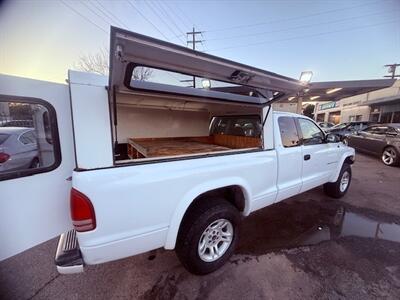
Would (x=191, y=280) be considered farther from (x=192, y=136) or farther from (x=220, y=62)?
(x=192, y=136)

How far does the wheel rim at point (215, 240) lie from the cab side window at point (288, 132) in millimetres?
1514

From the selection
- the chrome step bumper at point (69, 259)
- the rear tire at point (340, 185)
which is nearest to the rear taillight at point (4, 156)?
the chrome step bumper at point (69, 259)

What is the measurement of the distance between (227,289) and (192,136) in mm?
2940

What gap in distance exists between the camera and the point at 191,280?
2320 millimetres

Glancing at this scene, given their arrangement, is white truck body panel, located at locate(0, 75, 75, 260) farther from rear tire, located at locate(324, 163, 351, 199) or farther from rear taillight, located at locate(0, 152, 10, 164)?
rear tire, located at locate(324, 163, 351, 199)

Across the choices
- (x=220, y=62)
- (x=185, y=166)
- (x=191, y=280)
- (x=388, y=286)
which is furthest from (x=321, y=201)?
(x=220, y=62)

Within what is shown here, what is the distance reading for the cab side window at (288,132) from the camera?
3.16 meters

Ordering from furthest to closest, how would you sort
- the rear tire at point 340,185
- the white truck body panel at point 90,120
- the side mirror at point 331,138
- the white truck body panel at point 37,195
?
the rear tire at point 340,185
the side mirror at point 331,138
the white truck body panel at point 37,195
the white truck body panel at point 90,120

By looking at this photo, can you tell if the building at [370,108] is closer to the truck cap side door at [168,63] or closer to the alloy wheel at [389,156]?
the alloy wheel at [389,156]

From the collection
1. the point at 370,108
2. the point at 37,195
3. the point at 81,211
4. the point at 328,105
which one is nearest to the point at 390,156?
the point at 81,211

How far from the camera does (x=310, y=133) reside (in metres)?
3.73

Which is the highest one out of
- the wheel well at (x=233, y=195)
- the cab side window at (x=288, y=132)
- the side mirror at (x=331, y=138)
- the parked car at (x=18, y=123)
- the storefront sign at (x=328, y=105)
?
the storefront sign at (x=328, y=105)

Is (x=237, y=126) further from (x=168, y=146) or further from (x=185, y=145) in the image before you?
(x=168, y=146)

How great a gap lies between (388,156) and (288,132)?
8.01 meters
